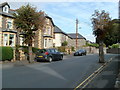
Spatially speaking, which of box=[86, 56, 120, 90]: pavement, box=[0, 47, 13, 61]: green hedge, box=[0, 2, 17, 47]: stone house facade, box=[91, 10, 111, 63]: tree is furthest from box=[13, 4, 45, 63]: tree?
box=[86, 56, 120, 90]: pavement

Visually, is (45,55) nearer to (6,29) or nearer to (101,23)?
(101,23)

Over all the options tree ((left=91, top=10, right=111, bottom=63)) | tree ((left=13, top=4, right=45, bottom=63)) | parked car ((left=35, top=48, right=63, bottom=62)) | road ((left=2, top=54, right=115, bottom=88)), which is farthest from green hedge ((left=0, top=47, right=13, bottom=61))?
tree ((left=91, top=10, right=111, bottom=63))

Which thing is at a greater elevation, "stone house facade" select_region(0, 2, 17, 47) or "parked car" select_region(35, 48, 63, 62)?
"stone house facade" select_region(0, 2, 17, 47)

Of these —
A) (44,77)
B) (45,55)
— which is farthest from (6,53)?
(44,77)

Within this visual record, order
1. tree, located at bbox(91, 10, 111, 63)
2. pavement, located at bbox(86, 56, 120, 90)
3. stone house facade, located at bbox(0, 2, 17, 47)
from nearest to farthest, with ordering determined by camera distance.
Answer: pavement, located at bbox(86, 56, 120, 90)
tree, located at bbox(91, 10, 111, 63)
stone house facade, located at bbox(0, 2, 17, 47)

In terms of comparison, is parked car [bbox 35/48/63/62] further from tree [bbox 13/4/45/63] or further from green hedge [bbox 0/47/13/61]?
green hedge [bbox 0/47/13/61]

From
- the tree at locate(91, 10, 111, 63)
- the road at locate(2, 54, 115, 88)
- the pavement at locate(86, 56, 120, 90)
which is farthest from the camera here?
the tree at locate(91, 10, 111, 63)

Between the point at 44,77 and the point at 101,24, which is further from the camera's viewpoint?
the point at 101,24

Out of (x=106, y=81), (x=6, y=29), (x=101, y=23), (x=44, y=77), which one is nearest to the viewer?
(x=106, y=81)

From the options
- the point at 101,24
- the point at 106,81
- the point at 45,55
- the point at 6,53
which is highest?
the point at 101,24

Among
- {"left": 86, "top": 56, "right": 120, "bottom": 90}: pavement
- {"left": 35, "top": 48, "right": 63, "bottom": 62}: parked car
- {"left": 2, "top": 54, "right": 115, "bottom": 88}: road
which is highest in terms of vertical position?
{"left": 35, "top": 48, "right": 63, "bottom": 62}: parked car

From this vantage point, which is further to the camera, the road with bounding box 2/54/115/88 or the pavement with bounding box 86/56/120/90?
the road with bounding box 2/54/115/88

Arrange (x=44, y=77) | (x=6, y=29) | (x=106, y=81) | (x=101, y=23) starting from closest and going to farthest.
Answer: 1. (x=106, y=81)
2. (x=44, y=77)
3. (x=101, y=23)
4. (x=6, y=29)

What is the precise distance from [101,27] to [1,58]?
36.1 feet
